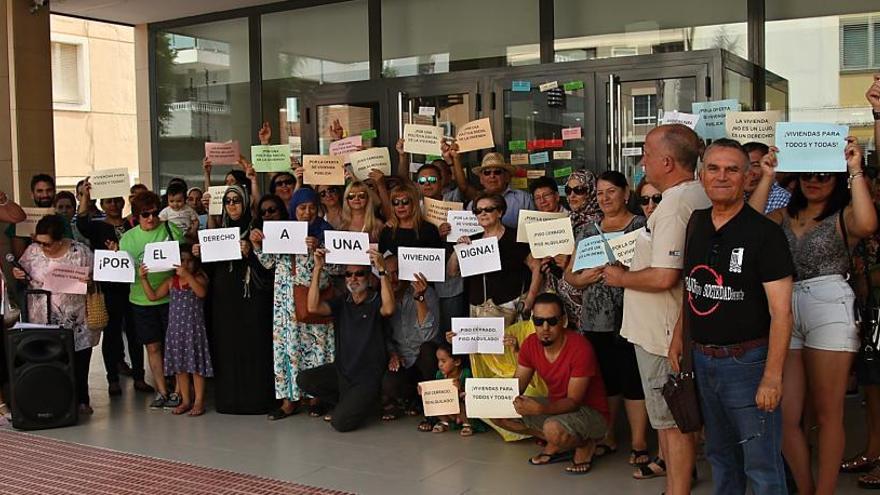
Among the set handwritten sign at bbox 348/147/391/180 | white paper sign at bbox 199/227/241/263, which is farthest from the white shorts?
white paper sign at bbox 199/227/241/263

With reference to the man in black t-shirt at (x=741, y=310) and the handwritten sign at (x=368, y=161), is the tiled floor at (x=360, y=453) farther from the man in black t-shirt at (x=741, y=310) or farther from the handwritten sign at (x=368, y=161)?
the handwritten sign at (x=368, y=161)

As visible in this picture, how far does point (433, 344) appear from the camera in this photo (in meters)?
7.09

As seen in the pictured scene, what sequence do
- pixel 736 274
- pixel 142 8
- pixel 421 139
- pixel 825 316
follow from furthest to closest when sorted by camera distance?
pixel 142 8
pixel 421 139
pixel 825 316
pixel 736 274

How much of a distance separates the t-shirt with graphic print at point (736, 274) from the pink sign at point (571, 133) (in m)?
4.46

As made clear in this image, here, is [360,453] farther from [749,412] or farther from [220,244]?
[749,412]

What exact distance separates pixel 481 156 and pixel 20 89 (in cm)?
548

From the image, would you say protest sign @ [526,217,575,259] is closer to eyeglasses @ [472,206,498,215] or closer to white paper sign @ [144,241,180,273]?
eyeglasses @ [472,206,498,215]

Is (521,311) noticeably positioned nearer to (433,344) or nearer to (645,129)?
(433,344)

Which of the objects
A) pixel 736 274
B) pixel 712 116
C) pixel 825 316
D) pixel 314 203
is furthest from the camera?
pixel 314 203

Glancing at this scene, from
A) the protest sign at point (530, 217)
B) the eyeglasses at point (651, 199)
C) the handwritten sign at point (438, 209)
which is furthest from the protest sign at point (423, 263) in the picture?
the eyeglasses at point (651, 199)

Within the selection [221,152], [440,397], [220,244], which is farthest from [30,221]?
[440,397]

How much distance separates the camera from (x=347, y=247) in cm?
701

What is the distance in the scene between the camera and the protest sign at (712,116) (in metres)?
6.39

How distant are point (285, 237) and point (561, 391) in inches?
96.9
